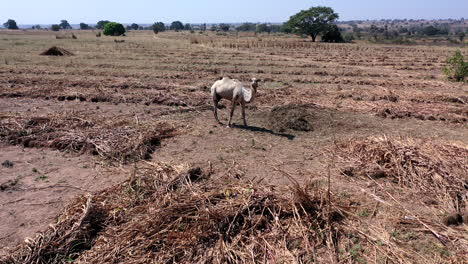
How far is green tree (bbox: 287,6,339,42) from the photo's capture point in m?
53.1

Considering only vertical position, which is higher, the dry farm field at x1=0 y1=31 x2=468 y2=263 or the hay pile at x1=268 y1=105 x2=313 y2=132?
the hay pile at x1=268 y1=105 x2=313 y2=132

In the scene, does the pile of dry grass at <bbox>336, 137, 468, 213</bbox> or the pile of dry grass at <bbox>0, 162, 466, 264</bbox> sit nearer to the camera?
the pile of dry grass at <bbox>0, 162, 466, 264</bbox>

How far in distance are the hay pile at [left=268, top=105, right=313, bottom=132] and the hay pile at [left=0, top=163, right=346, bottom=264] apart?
3536mm

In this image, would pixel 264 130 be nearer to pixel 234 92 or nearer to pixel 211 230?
pixel 234 92

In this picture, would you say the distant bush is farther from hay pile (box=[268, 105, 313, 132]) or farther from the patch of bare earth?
the patch of bare earth

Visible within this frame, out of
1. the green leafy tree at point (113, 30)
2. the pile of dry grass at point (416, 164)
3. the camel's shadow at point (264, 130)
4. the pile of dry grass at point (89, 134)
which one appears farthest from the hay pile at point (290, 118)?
the green leafy tree at point (113, 30)

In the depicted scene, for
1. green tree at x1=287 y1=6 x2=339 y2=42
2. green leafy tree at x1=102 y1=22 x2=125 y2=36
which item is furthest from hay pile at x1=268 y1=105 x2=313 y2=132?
green leafy tree at x1=102 y1=22 x2=125 y2=36

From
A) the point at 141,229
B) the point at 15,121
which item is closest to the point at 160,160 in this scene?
the point at 141,229

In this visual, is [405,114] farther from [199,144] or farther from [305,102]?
[199,144]

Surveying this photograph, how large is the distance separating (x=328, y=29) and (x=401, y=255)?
5309 cm

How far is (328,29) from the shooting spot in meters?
52.9

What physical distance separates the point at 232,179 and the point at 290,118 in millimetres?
3772

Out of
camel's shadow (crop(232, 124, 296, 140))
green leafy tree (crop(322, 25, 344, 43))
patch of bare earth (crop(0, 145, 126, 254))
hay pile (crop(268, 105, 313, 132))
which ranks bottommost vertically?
patch of bare earth (crop(0, 145, 126, 254))

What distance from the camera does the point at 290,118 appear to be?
30.6 feet
